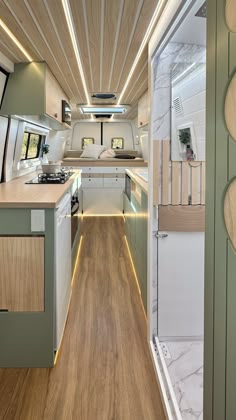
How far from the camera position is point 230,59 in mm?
750

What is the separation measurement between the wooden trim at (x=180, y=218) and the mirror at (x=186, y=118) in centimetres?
32

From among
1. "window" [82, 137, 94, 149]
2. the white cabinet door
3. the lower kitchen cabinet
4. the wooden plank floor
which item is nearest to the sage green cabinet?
the wooden plank floor

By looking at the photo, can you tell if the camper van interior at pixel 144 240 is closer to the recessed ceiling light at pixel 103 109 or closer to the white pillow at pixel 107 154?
the recessed ceiling light at pixel 103 109

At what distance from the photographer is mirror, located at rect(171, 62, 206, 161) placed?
7.01 ft

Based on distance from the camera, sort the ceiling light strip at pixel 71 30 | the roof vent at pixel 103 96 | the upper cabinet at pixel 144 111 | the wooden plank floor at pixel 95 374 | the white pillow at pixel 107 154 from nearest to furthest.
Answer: the wooden plank floor at pixel 95 374 < the ceiling light strip at pixel 71 30 < the upper cabinet at pixel 144 111 < the roof vent at pixel 103 96 < the white pillow at pixel 107 154

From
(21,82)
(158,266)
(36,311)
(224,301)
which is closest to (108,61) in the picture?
(21,82)

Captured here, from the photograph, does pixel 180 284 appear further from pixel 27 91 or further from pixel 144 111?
pixel 144 111

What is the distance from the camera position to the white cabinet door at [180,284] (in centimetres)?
222

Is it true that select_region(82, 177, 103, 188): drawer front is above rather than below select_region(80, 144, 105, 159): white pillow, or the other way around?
below

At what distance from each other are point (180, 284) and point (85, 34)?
5.72 feet

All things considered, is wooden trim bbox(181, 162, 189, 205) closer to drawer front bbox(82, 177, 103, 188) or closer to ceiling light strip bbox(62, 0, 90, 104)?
ceiling light strip bbox(62, 0, 90, 104)

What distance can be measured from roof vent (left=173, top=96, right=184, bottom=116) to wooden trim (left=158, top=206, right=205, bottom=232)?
61 cm

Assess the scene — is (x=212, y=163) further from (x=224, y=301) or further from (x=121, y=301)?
(x=121, y=301)

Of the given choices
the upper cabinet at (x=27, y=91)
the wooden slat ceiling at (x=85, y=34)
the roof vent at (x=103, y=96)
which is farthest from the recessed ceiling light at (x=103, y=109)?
the upper cabinet at (x=27, y=91)
